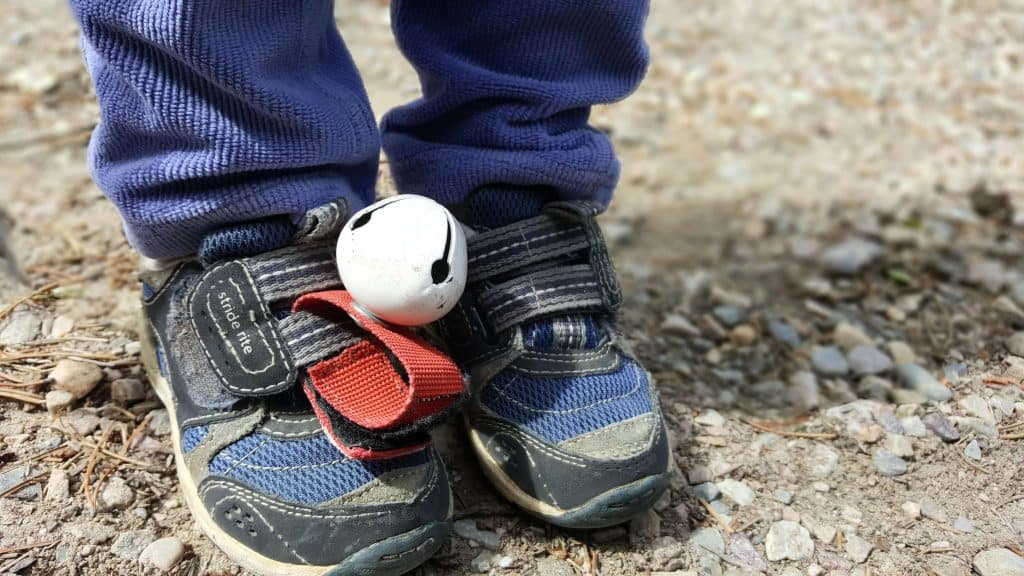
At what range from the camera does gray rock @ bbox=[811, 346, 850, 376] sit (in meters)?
1.74

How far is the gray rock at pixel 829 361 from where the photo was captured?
1.74m

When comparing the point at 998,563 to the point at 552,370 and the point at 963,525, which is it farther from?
the point at 552,370

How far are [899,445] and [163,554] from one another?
1.16m

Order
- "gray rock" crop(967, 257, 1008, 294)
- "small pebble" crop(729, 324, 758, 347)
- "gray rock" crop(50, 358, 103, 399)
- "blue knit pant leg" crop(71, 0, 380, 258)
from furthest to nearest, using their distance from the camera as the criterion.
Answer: "gray rock" crop(967, 257, 1008, 294), "small pebble" crop(729, 324, 758, 347), "gray rock" crop(50, 358, 103, 399), "blue knit pant leg" crop(71, 0, 380, 258)

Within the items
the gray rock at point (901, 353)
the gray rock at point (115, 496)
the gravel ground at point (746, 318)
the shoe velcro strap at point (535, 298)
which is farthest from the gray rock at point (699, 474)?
the gray rock at point (115, 496)

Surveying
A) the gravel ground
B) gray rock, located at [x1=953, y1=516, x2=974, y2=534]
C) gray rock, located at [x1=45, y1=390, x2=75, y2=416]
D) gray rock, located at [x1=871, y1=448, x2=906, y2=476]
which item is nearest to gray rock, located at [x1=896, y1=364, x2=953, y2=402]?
the gravel ground

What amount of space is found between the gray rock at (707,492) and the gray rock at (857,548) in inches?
7.7

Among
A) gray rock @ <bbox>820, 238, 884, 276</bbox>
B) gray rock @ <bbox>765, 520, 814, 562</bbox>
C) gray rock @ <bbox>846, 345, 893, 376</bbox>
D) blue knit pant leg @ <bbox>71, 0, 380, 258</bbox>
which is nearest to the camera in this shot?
blue knit pant leg @ <bbox>71, 0, 380, 258</bbox>

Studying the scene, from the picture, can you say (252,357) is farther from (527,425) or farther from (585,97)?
(585,97)

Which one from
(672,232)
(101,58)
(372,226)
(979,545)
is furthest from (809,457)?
(101,58)

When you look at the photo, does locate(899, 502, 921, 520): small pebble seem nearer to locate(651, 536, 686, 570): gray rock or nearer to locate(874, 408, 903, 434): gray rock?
locate(874, 408, 903, 434): gray rock

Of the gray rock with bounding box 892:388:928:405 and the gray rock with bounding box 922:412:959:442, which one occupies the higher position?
the gray rock with bounding box 922:412:959:442

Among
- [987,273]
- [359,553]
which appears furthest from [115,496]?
[987,273]

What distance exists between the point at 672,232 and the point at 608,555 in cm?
131
